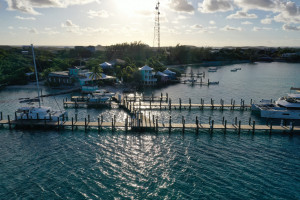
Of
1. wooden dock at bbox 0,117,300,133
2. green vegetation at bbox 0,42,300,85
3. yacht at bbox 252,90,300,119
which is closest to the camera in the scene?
wooden dock at bbox 0,117,300,133

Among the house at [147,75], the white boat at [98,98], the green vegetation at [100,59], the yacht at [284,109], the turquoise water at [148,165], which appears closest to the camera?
the turquoise water at [148,165]

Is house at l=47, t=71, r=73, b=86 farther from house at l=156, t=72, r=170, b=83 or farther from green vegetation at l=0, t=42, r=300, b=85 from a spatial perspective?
house at l=156, t=72, r=170, b=83

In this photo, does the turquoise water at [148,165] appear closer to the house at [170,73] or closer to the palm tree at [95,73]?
the palm tree at [95,73]

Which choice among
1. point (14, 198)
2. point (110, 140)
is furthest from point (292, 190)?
point (14, 198)

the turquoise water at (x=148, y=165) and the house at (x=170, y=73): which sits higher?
the house at (x=170, y=73)

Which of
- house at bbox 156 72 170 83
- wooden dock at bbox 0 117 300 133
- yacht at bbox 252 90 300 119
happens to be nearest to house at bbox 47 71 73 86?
house at bbox 156 72 170 83

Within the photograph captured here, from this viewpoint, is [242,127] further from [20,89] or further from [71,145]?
[20,89]

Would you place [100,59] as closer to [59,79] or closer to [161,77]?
[161,77]

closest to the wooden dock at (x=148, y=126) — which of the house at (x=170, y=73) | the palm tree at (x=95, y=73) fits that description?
the palm tree at (x=95, y=73)

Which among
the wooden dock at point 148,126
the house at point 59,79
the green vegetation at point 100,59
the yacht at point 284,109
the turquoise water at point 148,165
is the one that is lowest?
the turquoise water at point 148,165
